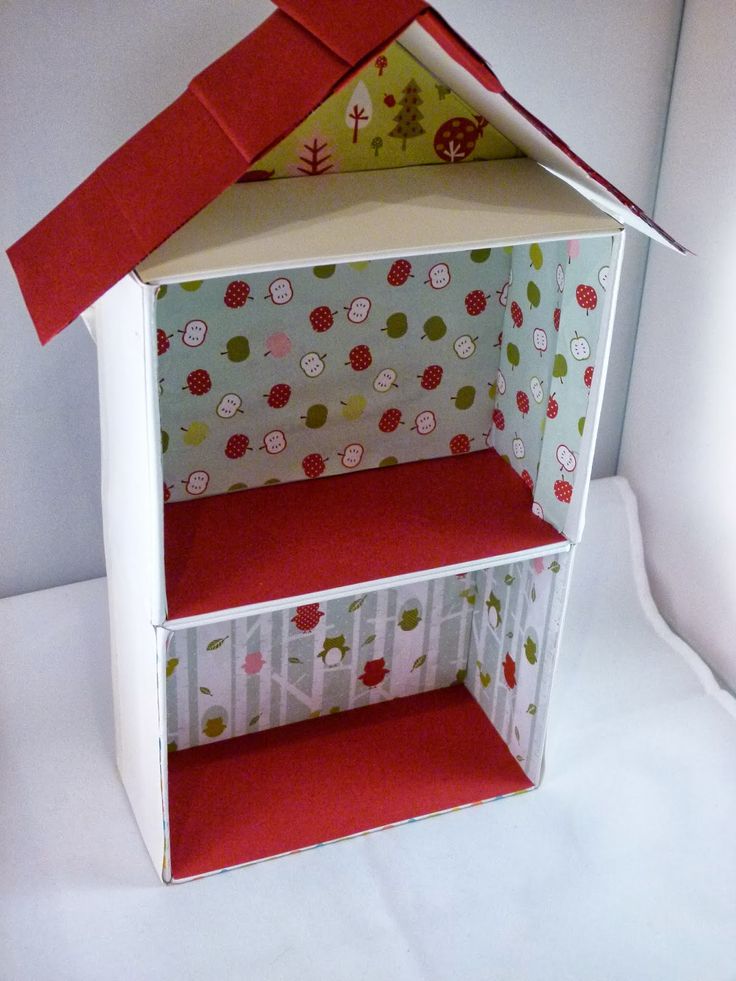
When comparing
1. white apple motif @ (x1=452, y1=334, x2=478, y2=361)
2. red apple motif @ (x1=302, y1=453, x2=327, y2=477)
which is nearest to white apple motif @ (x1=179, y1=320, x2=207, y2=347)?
red apple motif @ (x1=302, y1=453, x2=327, y2=477)

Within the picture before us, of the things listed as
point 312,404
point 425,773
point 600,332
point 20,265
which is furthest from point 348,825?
point 20,265

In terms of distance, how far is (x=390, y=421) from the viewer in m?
1.61

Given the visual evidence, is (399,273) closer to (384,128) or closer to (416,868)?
(384,128)

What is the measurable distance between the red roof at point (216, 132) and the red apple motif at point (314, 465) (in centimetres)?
48

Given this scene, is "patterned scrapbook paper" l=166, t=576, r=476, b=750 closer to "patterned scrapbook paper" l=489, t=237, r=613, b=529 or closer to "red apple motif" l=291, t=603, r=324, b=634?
"red apple motif" l=291, t=603, r=324, b=634

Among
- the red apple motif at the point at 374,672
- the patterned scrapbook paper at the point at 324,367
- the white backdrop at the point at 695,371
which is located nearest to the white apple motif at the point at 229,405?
the patterned scrapbook paper at the point at 324,367

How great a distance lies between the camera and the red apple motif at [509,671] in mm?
1700

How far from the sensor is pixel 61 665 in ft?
5.96

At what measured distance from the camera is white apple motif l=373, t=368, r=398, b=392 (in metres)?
1.57

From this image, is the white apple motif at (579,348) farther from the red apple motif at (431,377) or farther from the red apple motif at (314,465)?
the red apple motif at (314,465)

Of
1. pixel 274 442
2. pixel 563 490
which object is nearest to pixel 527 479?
pixel 563 490

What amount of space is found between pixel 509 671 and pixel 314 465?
15.7 inches

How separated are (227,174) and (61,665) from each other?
950mm

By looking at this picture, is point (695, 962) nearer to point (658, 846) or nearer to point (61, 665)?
point (658, 846)
